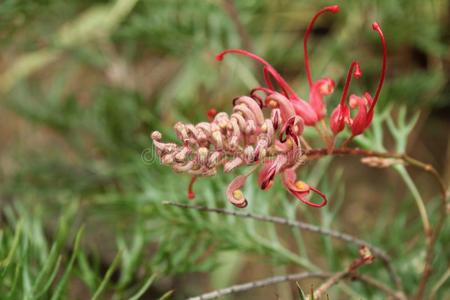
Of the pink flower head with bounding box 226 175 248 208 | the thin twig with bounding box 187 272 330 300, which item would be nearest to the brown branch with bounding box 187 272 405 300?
the thin twig with bounding box 187 272 330 300

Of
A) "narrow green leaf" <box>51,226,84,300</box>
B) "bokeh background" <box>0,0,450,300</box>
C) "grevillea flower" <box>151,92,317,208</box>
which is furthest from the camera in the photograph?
"bokeh background" <box>0,0,450,300</box>

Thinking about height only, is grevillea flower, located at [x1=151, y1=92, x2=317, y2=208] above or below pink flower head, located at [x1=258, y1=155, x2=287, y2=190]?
above

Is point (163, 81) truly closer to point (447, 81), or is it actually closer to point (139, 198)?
point (447, 81)

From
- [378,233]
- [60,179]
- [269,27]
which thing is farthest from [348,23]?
[60,179]

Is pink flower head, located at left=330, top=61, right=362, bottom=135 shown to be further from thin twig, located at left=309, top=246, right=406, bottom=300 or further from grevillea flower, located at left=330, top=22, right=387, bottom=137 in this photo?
thin twig, located at left=309, top=246, right=406, bottom=300

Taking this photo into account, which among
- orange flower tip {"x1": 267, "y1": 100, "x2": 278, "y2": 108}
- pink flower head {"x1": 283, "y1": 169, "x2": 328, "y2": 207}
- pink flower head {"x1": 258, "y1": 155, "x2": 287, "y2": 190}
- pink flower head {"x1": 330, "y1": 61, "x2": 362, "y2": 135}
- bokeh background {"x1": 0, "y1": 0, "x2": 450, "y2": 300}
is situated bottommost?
bokeh background {"x1": 0, "y1": 0, "x2": 450, "y2": 300}

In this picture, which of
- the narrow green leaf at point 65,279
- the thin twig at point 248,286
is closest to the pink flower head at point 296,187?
the thin twig at point 248,286

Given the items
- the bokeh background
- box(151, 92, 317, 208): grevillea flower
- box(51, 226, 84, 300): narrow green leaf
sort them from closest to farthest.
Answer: box(151, 92, 317, 208): grevillea flower < box(51, 226, 84, 300): narrow green leaf < the bokeh background

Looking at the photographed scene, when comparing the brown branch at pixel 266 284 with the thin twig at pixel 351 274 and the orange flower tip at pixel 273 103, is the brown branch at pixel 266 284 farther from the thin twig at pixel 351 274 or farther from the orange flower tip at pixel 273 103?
the orange flower tip at pixel 273 103
